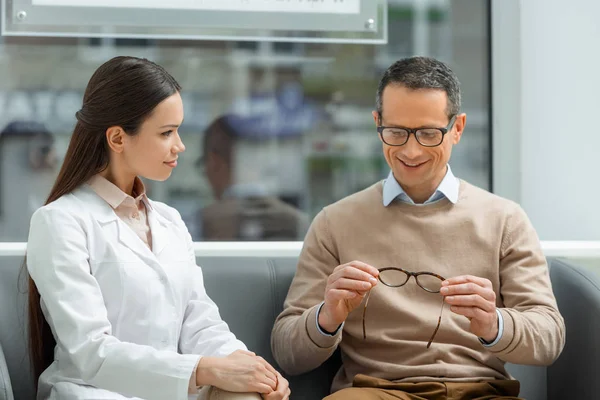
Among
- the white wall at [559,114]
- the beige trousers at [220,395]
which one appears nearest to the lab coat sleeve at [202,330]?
the beige trousers at [220,395]

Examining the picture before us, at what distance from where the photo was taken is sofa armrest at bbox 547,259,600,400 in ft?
7.57

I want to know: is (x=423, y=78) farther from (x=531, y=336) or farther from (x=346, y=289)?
(x=531, y=336)

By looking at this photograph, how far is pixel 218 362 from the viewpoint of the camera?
1.86 meters

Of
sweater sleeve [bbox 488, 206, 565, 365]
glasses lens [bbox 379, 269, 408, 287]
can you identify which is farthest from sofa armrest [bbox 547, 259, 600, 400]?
glasses lens [bbox 379, 269, 408, 287]

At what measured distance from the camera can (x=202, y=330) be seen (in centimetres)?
214

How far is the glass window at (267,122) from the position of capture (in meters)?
3.07

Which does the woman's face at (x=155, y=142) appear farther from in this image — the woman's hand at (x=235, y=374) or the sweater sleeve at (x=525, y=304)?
the sweater sleeve at (x=525, y=304)

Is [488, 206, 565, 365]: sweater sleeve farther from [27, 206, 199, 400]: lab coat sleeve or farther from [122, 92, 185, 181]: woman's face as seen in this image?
[122, 92, 185, 181]: woman's face

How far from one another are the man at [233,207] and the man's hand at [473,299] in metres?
1.26

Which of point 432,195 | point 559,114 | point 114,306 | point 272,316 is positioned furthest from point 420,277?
point 559,114

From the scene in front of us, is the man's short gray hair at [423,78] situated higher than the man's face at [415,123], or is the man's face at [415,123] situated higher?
the man's short gray hair at [423,78]

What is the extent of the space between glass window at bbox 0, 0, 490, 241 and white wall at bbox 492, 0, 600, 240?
170 mm

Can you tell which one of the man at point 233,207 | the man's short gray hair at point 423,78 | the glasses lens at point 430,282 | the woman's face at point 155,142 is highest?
the man's short gray hair at point 423,78

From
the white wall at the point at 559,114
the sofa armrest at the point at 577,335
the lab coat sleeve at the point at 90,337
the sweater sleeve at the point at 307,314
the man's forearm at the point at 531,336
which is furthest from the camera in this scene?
the white wall at the point at 559,114
